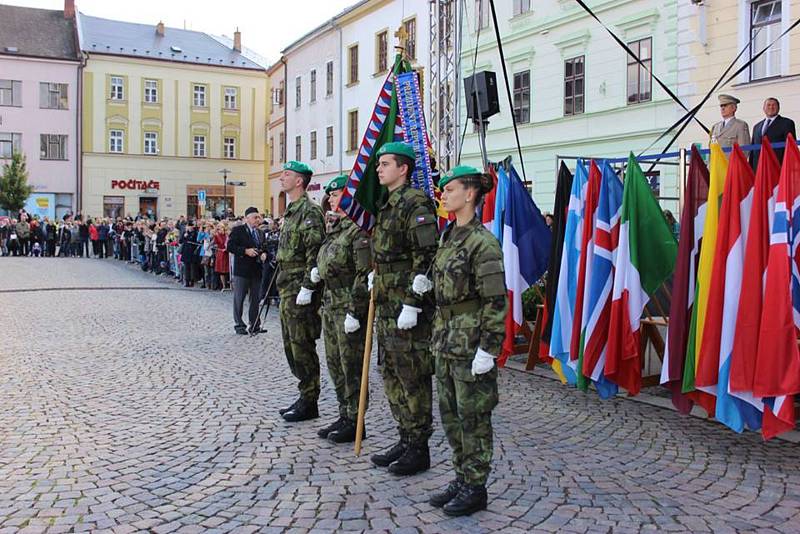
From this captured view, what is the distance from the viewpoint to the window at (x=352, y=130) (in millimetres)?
35969

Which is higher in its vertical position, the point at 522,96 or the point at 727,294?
the point at 522,96

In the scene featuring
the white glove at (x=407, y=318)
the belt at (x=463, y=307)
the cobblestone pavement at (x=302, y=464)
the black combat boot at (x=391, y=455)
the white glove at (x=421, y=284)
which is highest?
the white glove at (x=421, y=284)

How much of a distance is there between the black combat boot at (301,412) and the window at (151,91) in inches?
1871

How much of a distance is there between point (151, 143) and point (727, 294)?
4898cm

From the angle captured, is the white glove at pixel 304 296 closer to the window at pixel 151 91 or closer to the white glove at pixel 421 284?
the white glove at pixel 421 284

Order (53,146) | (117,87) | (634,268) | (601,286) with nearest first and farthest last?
(634,268), (601,286), (53,146), (117,87)

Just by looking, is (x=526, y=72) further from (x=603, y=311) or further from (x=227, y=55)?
(x=227, y=55)

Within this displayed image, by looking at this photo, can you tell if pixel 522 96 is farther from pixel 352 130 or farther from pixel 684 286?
pixel 684 286

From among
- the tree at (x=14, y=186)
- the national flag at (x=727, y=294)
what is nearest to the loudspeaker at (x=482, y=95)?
the national flag at (x=727, y=294)

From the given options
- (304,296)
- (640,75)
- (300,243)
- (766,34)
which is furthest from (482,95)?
(640,75)

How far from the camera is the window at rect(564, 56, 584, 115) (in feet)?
72.4

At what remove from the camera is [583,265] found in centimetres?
720

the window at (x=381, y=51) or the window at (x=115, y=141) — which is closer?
the window at (x=381, y=51)

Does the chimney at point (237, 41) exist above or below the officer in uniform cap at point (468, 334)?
above
